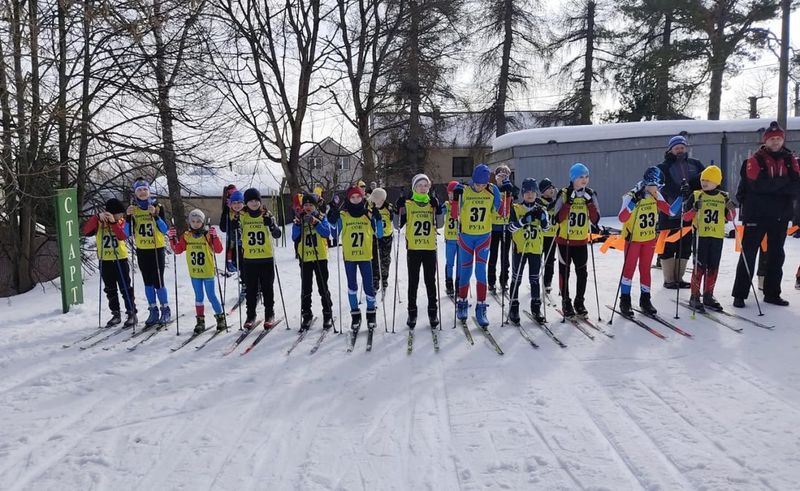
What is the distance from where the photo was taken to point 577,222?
6.61 metres

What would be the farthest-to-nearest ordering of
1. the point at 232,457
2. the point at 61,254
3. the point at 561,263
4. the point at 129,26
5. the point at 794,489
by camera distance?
the point at 61,254 < the point at 561,263 < the point at 129,26 < the point at 232,457 < the point at 794,489

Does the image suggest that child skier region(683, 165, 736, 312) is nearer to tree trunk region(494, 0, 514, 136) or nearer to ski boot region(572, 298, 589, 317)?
ski boot region(572, 298, 589, 317)

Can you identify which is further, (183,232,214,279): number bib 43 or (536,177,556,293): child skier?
(536,177,556,293): child skier

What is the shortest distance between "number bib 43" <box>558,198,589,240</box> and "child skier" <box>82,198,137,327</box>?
18.5ft

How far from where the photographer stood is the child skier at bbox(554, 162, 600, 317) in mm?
6594

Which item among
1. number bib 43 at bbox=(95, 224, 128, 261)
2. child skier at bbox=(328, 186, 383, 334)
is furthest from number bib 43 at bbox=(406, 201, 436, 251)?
number bib 43 at bbox=(95, 224, 128, 261)

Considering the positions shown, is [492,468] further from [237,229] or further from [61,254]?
[61,254]

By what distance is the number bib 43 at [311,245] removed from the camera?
6688 millimetres

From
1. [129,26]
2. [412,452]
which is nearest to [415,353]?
[412,452]

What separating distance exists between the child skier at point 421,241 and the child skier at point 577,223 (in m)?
1.65

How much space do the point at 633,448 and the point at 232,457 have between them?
251cm

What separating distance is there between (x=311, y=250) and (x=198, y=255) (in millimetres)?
1410

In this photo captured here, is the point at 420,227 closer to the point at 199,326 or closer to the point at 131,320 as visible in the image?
the point at 199,326

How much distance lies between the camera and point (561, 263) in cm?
707
